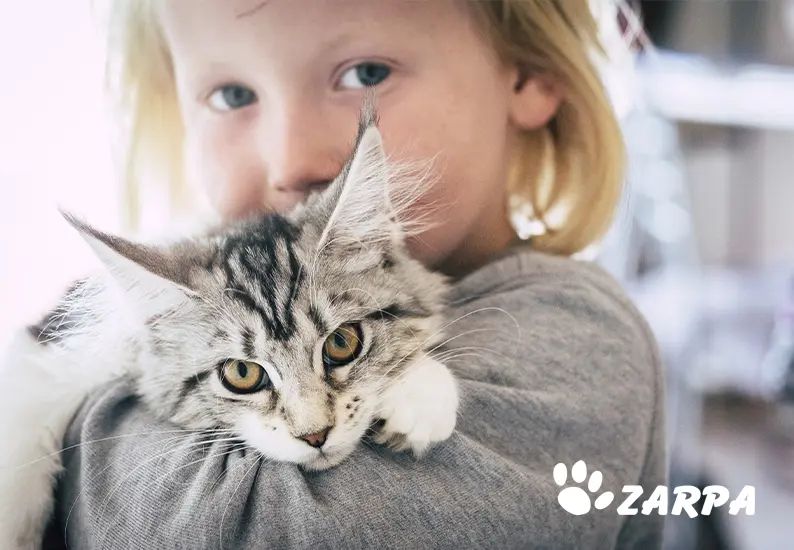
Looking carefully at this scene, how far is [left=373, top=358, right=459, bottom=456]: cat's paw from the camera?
60 centimetres

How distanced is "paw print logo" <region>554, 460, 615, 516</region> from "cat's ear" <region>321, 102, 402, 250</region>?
0.34 metres

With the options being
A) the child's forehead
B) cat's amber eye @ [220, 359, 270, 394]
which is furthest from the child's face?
cat's amber eye @ [220, 359, 270, 394]

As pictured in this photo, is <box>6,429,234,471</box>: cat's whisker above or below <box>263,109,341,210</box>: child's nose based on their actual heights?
below

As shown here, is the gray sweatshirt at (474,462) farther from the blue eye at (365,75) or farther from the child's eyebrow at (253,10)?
the child's eyebrow at (253,10)

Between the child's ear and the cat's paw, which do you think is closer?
the cat's paw

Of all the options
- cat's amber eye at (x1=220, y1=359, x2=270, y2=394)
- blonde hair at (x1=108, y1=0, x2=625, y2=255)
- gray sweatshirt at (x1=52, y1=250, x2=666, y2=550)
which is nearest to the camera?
gray sweatshirt at (x1=52, y1=250, x2=666, y2=550)

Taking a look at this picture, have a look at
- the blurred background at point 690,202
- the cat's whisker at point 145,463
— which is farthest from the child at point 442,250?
the blurred background at point 690,202

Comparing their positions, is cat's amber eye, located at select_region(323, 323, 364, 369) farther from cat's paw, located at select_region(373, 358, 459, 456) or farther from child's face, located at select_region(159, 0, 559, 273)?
child's face, located at select_region(159, 0, 559, 273)

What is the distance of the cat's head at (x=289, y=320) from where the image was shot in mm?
625

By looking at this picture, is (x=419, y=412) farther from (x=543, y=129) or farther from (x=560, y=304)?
(x=543, y=129)

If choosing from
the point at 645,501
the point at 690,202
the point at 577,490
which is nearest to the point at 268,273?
the point at 577,490

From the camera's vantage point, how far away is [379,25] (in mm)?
680

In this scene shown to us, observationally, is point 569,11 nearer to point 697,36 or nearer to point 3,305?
point 697,36

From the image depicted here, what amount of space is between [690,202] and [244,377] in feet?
3.01
